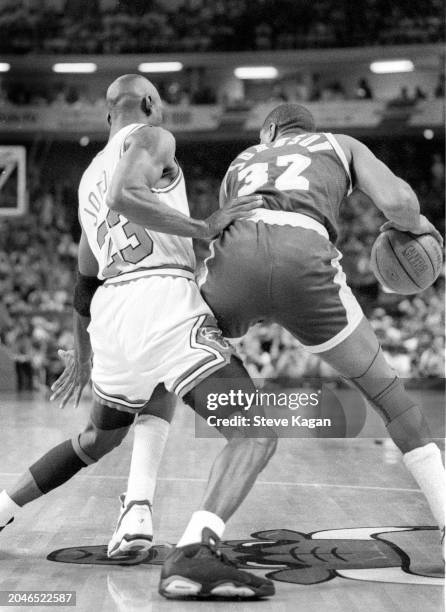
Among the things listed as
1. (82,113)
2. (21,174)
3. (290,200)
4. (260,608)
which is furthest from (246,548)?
(82,113)

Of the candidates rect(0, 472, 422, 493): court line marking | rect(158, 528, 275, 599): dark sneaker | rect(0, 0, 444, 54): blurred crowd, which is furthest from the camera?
rect(0, 0, 444, 54): blurred crowd

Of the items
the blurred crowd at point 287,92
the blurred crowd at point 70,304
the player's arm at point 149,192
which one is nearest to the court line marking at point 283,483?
the player's arm at point 149,192

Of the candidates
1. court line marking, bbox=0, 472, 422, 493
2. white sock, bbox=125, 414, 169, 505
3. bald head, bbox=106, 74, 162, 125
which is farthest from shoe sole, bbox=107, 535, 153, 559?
court line marking, bbox=0, 472, 422, 493

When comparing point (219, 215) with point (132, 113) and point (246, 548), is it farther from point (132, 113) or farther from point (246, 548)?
point (246, 548)

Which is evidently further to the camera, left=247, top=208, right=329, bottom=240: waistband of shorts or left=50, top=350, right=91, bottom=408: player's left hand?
left=50, top=350, right=91, bottom=408: player's left hand

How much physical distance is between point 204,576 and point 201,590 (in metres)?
0.04

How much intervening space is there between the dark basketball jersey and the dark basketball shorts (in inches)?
2.2

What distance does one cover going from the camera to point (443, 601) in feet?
7.77

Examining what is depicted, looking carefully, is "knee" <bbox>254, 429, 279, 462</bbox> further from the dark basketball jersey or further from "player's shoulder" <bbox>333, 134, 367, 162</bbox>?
"player's shoulder" <bbox>333, 134, 367, 162</bbox>

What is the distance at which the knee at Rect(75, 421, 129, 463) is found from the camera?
9.52ft

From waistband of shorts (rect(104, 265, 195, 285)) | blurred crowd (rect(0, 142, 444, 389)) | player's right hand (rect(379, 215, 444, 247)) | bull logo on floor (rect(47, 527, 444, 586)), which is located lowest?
blurred crowd (rect(0, 142, 444, 389))

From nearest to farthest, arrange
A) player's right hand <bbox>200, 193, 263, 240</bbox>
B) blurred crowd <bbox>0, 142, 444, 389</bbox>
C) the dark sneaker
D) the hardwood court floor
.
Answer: the dark sneaker < the hardwood court floor < player's right hand <bbox>200, 193, 263, 240</bbox> < blurred crowd <bbox>0, 142, 444, 389</bbox>

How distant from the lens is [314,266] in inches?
104

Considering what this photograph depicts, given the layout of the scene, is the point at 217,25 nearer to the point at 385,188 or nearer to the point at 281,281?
the point at 385,188
